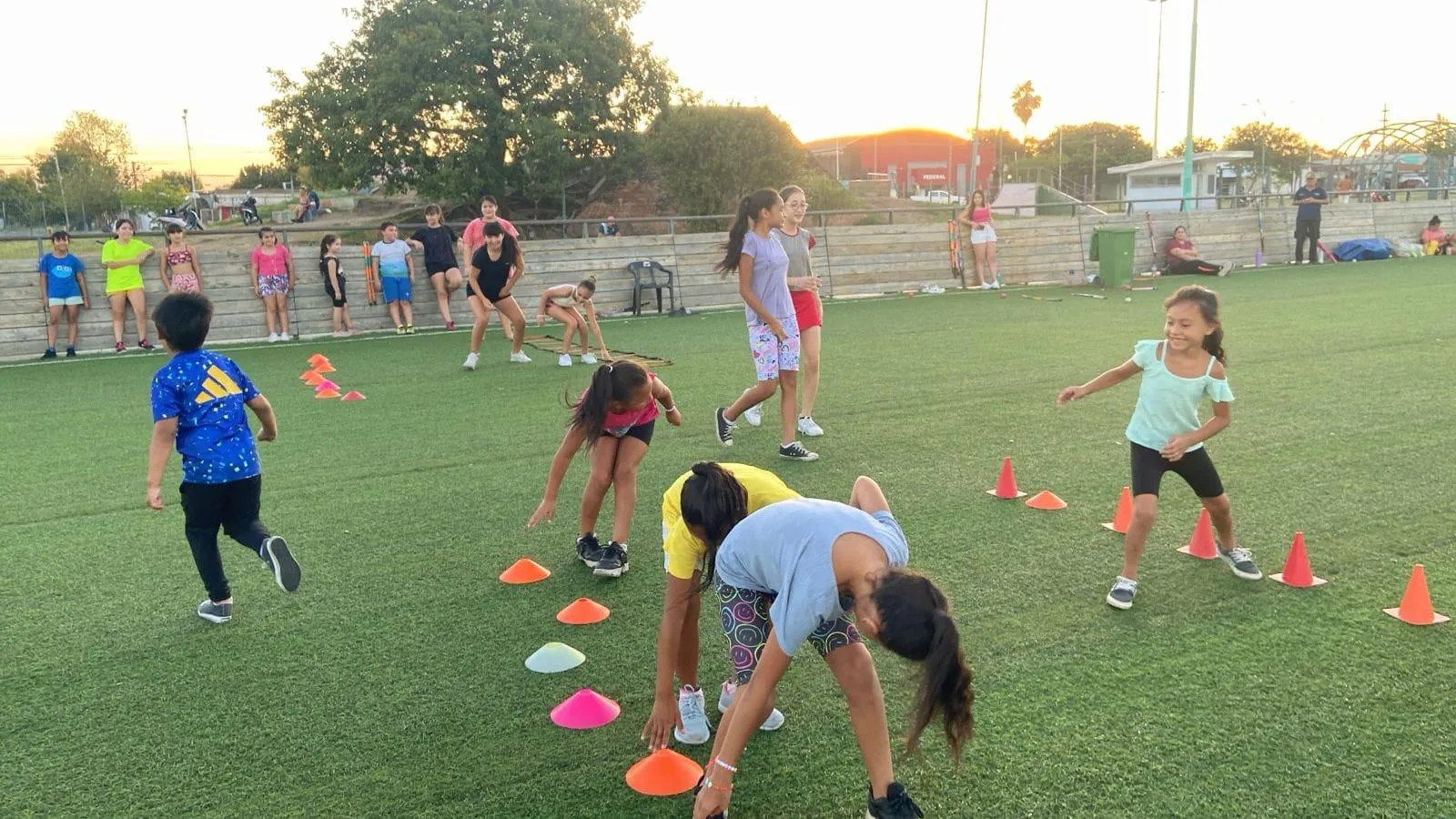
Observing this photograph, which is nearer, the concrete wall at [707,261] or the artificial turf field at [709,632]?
the artificial turf field at [709,632]

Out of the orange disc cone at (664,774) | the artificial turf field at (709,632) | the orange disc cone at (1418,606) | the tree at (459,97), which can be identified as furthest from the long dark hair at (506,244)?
the tree at (459,97)

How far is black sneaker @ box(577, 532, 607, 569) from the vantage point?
5023 millimetres

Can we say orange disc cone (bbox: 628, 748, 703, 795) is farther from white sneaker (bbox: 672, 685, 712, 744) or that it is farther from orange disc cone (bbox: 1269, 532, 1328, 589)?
orange disc cone (bbox: 1269, 532, 1328, 589)

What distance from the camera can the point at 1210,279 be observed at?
20.8 m

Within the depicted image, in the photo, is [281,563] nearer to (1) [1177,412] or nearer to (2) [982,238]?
(1) [1177,412]

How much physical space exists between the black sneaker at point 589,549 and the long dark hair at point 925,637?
9.28ft

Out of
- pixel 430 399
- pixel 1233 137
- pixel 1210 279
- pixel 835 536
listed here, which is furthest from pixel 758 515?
pixel 1233 137

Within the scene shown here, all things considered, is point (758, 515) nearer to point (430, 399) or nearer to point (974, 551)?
point (974, 551)

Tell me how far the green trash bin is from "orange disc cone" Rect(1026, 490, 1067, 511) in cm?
1545

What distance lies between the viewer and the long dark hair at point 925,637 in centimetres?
231

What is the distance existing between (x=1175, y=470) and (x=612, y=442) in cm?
252

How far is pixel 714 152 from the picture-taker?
40.9m

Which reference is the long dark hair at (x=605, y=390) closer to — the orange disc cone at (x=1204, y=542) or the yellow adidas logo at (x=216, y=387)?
the yellow adidas logo at (x=216, y=387)

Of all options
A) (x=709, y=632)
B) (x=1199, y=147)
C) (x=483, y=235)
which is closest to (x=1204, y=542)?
(x=709, y=632)
